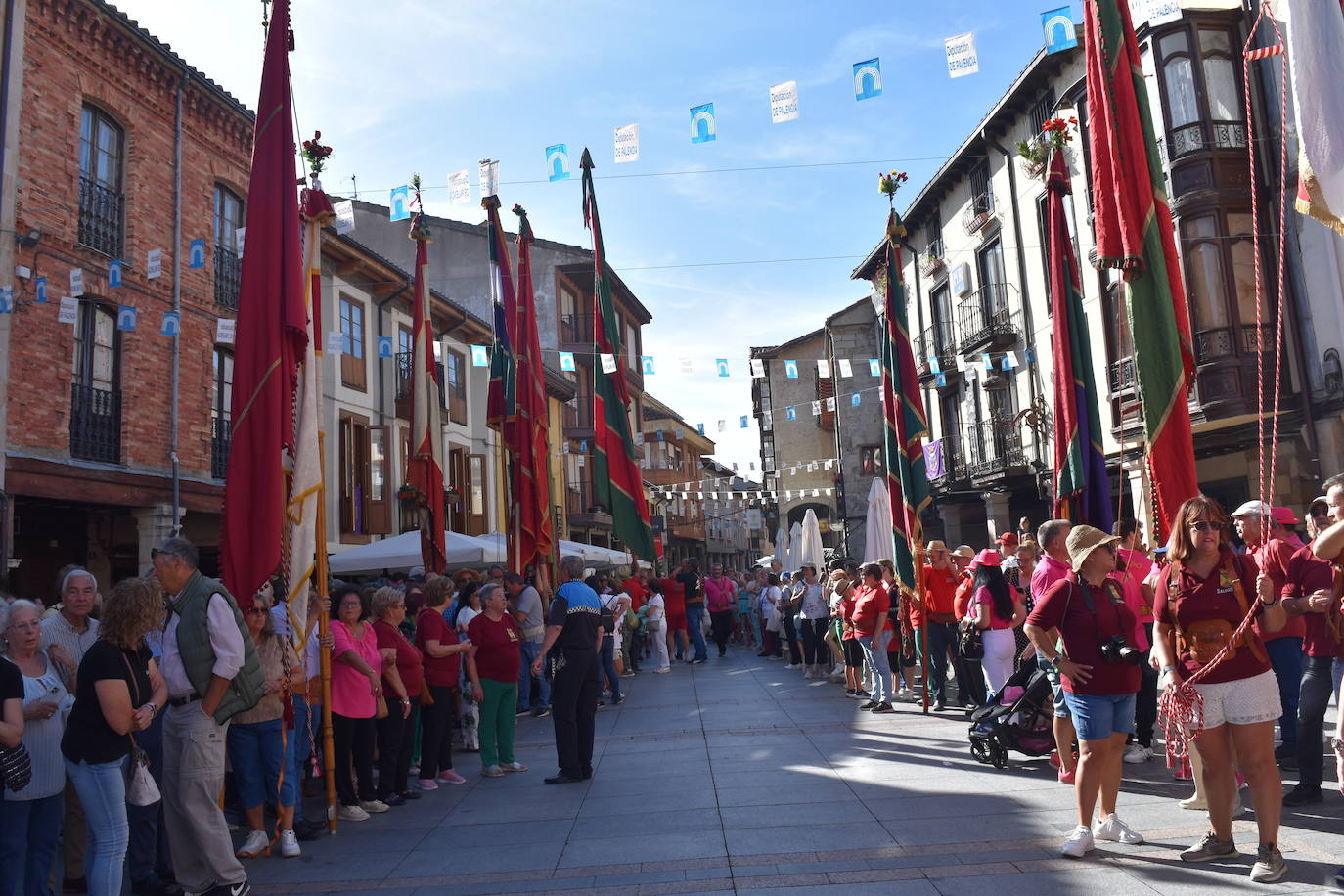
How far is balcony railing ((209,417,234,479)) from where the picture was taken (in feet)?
61.1

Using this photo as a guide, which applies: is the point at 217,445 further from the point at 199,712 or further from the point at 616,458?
the point at 199,712

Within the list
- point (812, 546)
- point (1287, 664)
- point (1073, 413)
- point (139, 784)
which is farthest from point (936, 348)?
point (139, 784)

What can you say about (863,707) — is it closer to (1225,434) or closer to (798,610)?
(798,610)

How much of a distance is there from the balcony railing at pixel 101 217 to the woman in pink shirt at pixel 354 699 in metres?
11.1

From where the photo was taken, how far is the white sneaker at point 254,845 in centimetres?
641

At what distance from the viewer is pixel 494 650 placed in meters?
9.09

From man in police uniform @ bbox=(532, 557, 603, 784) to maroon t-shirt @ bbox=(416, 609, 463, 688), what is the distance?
71cm

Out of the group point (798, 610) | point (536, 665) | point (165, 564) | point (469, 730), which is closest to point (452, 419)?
point (798, 610)

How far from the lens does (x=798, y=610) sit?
60.0 ft

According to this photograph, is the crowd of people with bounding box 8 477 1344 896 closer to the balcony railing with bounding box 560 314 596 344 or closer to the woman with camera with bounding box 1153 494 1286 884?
the woman with camera with bounding box 1153 494 1286 884

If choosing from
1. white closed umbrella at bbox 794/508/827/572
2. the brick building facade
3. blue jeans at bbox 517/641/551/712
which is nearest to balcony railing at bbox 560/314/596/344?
white closed umbrella at bbox 794/508/827/572

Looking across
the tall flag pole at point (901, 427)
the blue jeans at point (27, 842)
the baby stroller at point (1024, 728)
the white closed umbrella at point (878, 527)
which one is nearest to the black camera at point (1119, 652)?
the baby stroller at point (1024, 728)

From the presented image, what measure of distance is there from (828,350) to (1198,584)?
41350 mm

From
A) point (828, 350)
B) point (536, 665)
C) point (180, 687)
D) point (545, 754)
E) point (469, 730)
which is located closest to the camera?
point (180, 687)
